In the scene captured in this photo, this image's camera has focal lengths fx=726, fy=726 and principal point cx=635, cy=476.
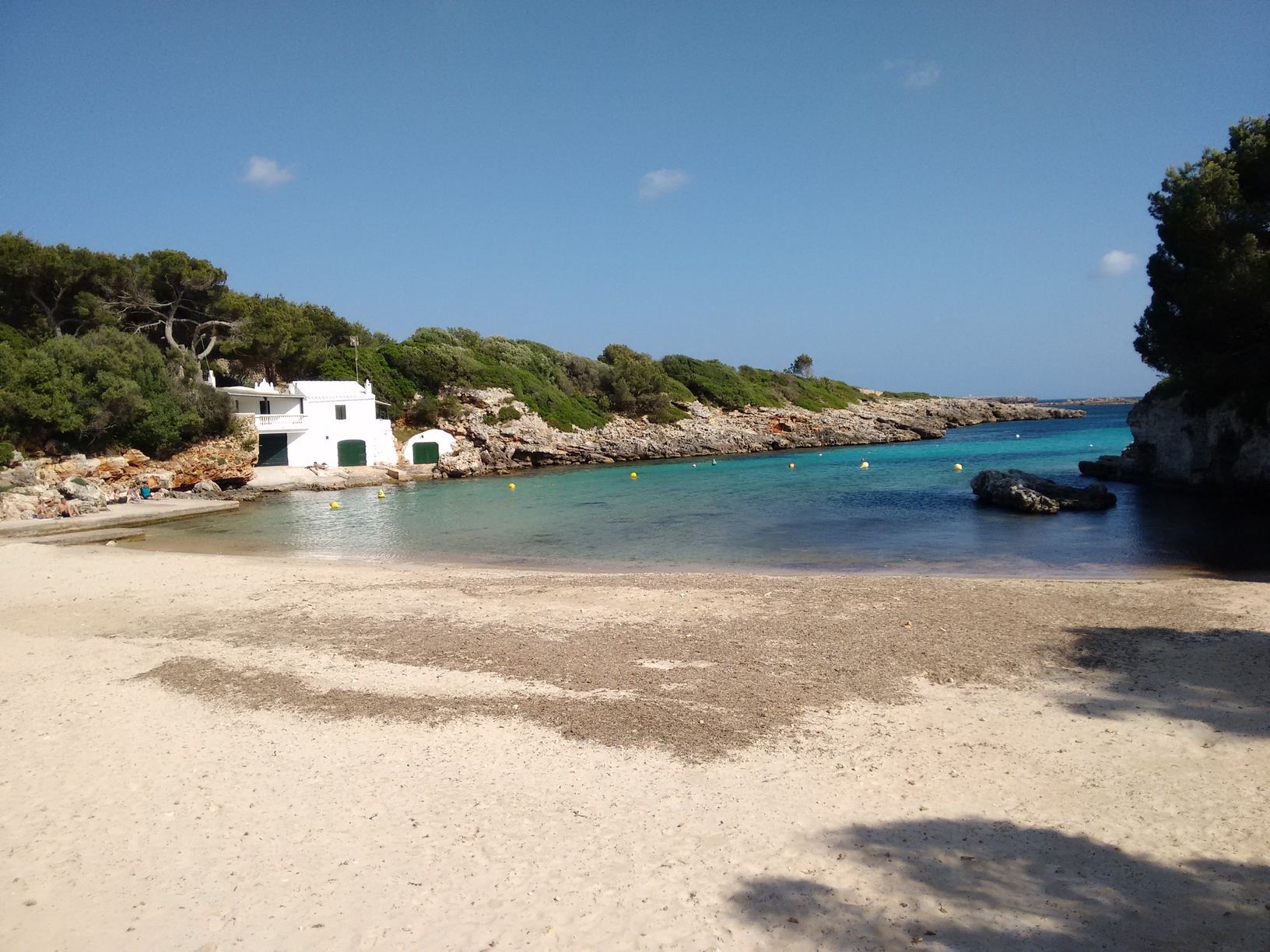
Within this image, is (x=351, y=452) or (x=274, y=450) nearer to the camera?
(x=274, y=450)

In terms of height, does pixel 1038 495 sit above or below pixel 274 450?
below

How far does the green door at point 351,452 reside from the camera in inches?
1775

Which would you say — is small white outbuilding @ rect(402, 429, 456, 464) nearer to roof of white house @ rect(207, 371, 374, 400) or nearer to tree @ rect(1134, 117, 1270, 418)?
roof of white house @ rect(207, 371, 374, 400)

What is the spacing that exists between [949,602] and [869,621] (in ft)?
6.28

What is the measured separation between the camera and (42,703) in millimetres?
7914

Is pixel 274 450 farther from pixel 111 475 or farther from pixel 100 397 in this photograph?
pixel 111 475

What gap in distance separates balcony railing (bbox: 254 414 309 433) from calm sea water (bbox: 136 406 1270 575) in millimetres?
8498

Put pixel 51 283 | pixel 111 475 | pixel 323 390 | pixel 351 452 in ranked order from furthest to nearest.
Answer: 1. pixel 323 390
2. pixel 351 452
3. pixel 51 283
4. pixel 111 475

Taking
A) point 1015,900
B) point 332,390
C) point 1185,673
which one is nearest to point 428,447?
point 332,390

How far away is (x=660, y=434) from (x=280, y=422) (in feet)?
96.6

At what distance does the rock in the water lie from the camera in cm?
2334

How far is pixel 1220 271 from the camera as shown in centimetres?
2108

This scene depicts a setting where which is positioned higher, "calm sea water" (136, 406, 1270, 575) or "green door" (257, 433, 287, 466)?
"green door" (257, 433, 287, 466)

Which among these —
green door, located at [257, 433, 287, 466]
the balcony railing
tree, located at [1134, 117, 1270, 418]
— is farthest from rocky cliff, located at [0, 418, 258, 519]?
tree, located at [1134, 117, 1270, 418]
